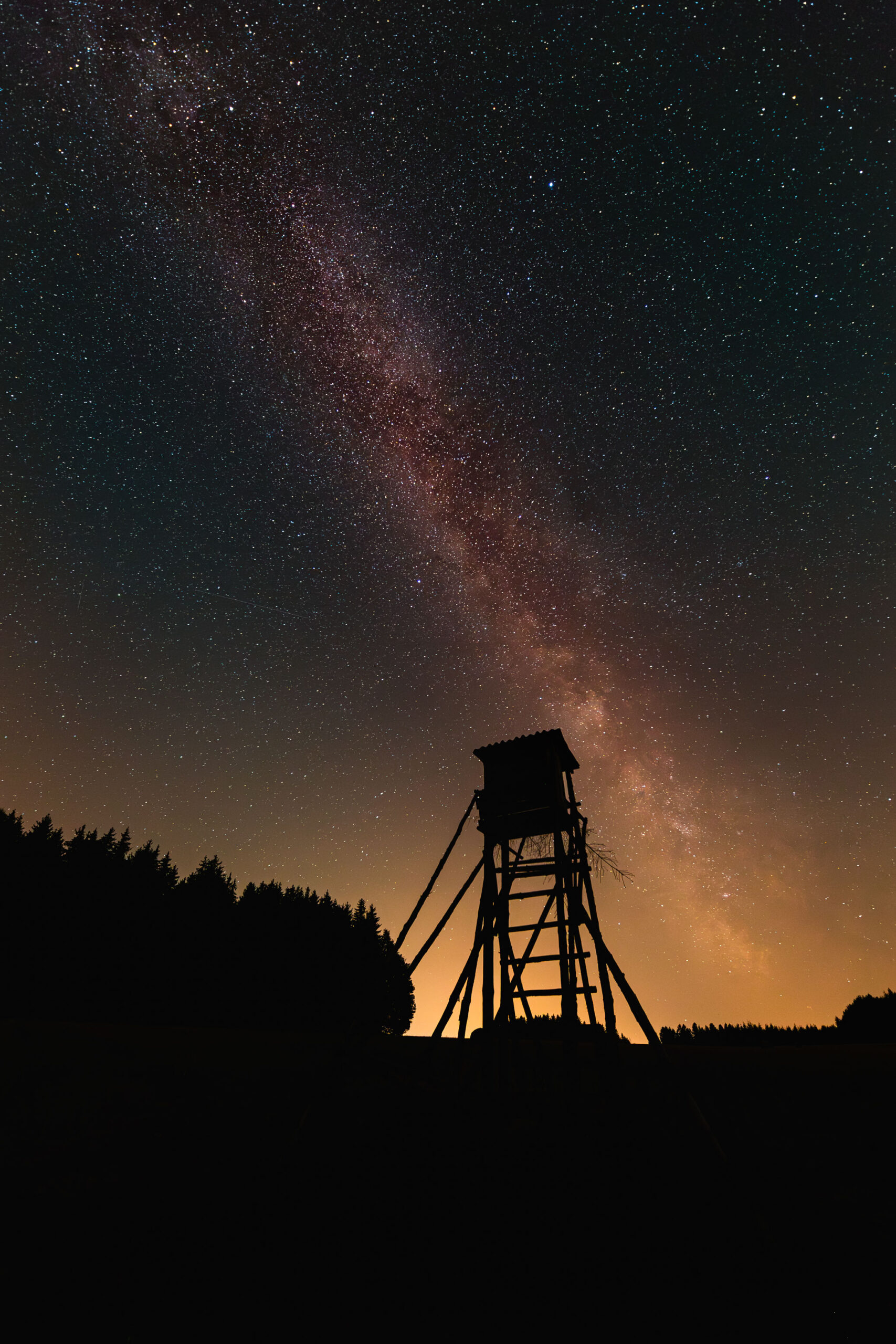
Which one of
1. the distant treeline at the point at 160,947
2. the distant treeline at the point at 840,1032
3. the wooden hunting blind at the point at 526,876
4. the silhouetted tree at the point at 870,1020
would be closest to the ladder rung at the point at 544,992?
the wooden hunting blind at the point at 526,876

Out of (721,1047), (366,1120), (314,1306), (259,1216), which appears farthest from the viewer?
(721,1047)

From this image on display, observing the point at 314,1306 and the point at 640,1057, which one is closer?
the point at 314,1306

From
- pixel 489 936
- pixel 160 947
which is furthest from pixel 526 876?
pixel 160 947

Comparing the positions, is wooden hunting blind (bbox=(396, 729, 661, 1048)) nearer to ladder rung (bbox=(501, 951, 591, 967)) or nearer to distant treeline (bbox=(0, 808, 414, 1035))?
ladder rung (bbox=(501, 951, 591, 967))

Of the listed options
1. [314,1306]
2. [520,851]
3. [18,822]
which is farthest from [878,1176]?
[18,822]

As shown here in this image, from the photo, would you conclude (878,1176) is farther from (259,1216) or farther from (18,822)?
(18,822)

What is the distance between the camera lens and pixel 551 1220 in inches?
249

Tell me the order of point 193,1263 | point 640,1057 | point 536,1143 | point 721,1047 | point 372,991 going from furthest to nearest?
1. point 372,991
2. point 721,1047
3. point 640,1057
4. point 536,1143
5. point 193,1263

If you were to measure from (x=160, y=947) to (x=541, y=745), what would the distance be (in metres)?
37.6

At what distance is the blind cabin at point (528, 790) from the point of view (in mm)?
11609

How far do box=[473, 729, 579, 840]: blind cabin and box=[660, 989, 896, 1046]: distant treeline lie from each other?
1205 inches

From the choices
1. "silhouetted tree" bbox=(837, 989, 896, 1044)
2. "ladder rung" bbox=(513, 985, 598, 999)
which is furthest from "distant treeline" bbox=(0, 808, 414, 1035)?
"silhouetted tree" bbox=(837, 989, 896, 1044)

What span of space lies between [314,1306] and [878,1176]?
7.89m

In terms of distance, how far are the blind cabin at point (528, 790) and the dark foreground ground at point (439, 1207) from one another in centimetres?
389
